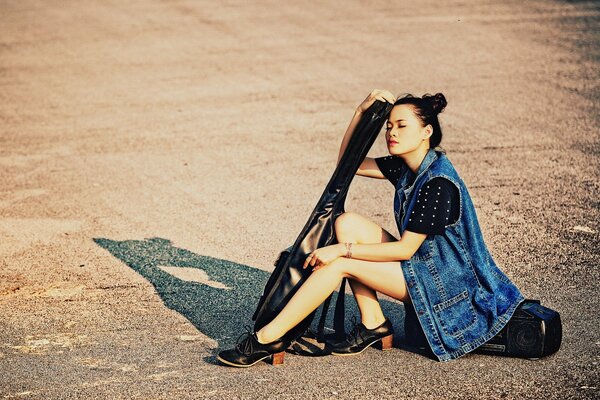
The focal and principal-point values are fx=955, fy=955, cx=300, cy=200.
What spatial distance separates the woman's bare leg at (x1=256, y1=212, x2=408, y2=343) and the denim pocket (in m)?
0.21

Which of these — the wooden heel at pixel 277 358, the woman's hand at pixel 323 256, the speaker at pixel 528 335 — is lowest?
the wooden heel at pixel 277 358

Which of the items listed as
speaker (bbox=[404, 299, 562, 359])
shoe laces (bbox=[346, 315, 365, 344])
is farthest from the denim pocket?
shoe laces (bbox=[346, 315, 365, 344])

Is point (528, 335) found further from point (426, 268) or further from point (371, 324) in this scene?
point (371, 324)

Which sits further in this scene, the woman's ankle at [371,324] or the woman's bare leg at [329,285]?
the woman's ankle at [371,324]

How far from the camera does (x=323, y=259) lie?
493 cm

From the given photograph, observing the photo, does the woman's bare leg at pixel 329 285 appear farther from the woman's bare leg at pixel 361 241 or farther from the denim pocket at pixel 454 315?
the denim pocket at pixel 454 315

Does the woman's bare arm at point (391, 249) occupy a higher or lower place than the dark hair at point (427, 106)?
lower

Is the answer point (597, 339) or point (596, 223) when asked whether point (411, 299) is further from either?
point (596, 223)

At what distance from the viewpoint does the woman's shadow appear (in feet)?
18.9

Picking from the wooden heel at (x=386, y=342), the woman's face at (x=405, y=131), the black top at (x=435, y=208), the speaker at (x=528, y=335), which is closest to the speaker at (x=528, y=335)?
the speaker at (x=528, y=335)

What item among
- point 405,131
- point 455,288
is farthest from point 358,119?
point 455,288

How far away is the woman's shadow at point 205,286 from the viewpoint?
5750mm

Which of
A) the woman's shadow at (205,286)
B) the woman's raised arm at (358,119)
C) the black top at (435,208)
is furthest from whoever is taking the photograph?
the woman's shadow at (205,286)

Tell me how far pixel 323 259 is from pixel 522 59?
874 centimetres
